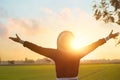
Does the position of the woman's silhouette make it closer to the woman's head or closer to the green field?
the woman's head

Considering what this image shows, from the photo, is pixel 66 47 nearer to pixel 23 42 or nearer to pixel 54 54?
pixel 54 54

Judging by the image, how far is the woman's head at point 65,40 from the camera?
9.87 meters

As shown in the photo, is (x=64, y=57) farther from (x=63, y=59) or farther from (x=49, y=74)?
(x=49, y=74)

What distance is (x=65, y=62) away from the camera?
10188mm

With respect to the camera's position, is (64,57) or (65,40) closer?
(65,40)

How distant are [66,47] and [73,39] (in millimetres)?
269

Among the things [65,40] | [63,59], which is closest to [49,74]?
[63,59]

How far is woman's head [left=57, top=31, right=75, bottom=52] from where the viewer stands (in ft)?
32.4

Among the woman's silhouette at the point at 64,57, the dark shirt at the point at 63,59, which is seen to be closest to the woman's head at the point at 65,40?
the woman's silhouette at the point at 64,57

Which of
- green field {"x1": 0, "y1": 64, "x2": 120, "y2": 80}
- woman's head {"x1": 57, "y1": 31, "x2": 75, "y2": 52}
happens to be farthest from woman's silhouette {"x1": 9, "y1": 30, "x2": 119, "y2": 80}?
green field {"x1": 0, "y1": 64, "x2": 120, "y2": 80}

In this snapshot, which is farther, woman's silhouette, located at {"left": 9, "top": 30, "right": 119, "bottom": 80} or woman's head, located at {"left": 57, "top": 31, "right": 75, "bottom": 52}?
woman's silhouette, located at {"left": 9, "top": 30, "right": 119, "bottom": 80}

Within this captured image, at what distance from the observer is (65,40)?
9.89 m

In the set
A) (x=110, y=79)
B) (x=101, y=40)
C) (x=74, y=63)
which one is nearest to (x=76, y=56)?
(x=74, y=63)

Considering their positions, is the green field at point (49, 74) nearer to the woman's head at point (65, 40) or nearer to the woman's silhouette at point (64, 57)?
the woman's silhouette at point (64, 57)
